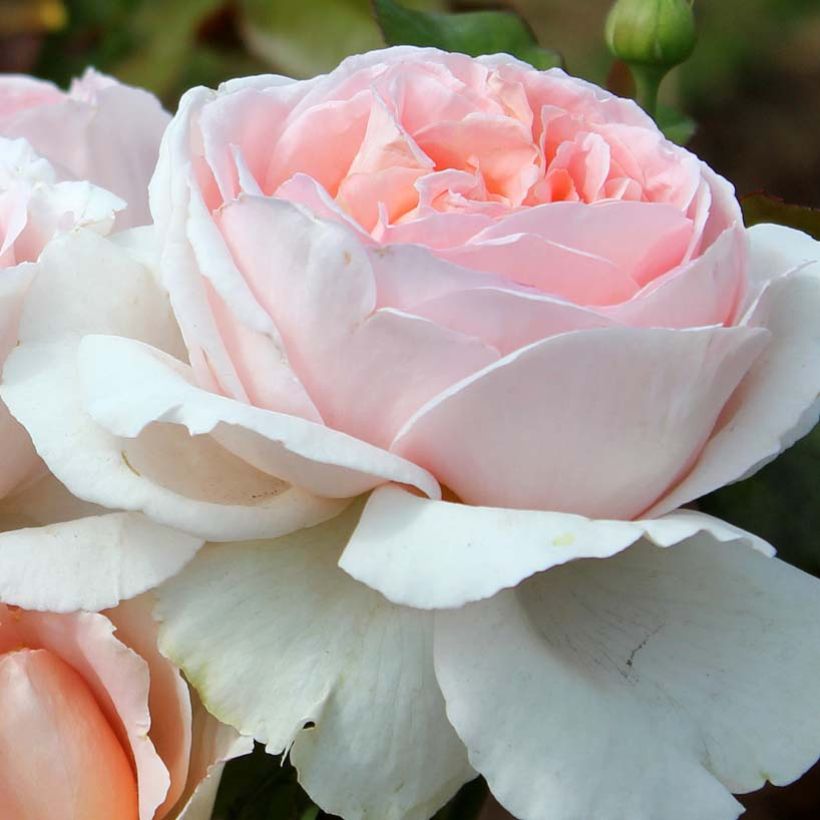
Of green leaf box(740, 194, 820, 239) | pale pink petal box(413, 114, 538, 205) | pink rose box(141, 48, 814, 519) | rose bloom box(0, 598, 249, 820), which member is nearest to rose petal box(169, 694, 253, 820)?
rose bloom box(0, 598, 249, 820)

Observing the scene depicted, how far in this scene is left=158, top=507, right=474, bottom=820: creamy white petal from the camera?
1.45 ft

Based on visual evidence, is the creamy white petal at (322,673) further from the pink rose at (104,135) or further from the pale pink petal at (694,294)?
the pink rose at (104,135)

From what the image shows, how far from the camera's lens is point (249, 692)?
44 centimetres

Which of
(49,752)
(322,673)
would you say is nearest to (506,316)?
(322,673)

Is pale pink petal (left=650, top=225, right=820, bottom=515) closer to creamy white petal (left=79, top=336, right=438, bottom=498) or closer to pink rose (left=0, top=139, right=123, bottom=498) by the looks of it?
creamy white petal (left=79, top=336, right=438, bottom=498)

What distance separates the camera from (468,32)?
2.26ft

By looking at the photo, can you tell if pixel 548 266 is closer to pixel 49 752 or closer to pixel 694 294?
pixel 694 294

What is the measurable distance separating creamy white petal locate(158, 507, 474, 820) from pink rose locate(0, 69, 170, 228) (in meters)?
0.23

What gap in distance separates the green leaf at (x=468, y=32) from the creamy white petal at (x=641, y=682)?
31 centimetres

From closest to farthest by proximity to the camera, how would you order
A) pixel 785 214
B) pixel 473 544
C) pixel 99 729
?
pixel 473 544, pixel 99 729, pixel 785 214

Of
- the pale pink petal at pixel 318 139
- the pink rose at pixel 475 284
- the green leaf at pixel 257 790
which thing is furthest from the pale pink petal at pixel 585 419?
the green leaf at pixel 257 790

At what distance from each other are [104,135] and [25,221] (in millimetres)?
132

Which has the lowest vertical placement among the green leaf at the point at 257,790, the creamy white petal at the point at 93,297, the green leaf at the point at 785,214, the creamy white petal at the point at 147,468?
the green leaf at the point at 257,790

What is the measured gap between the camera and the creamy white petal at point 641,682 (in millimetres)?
425
